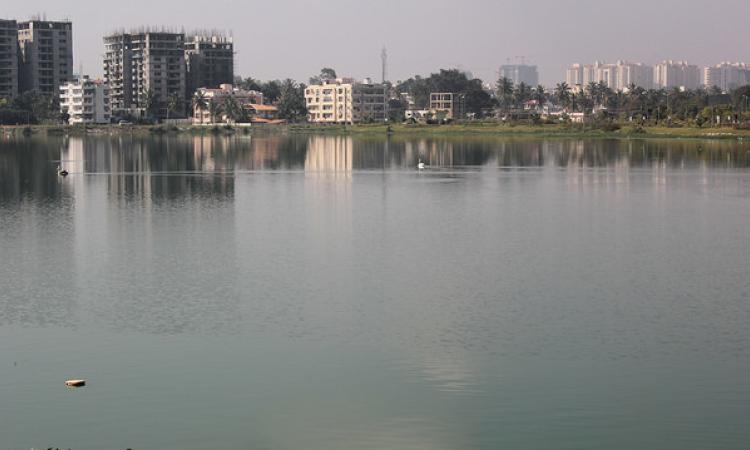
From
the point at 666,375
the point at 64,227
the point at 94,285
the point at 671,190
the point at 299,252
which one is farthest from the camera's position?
the point at 671,190

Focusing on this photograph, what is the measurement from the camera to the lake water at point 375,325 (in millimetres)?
19812

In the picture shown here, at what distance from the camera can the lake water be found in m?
19.8

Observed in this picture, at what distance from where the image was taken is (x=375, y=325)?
2761cm

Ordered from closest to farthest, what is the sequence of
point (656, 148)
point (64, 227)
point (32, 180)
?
point (64, 227)
point (32, 180)
point (656, 148)

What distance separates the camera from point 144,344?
83.3ft

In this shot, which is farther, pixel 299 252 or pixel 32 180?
pixel 32 180

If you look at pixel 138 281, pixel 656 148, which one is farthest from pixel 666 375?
pixel 656 148

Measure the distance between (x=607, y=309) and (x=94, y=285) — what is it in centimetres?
1562

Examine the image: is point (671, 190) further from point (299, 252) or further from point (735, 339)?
point (735, 339)

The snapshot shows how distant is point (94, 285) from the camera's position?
3316 cm

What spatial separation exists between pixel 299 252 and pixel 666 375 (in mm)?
20031

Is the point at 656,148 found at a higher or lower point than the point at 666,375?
higher

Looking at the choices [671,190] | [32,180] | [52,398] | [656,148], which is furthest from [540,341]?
[656,148]

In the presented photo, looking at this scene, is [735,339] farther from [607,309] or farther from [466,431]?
→ [466,431]
